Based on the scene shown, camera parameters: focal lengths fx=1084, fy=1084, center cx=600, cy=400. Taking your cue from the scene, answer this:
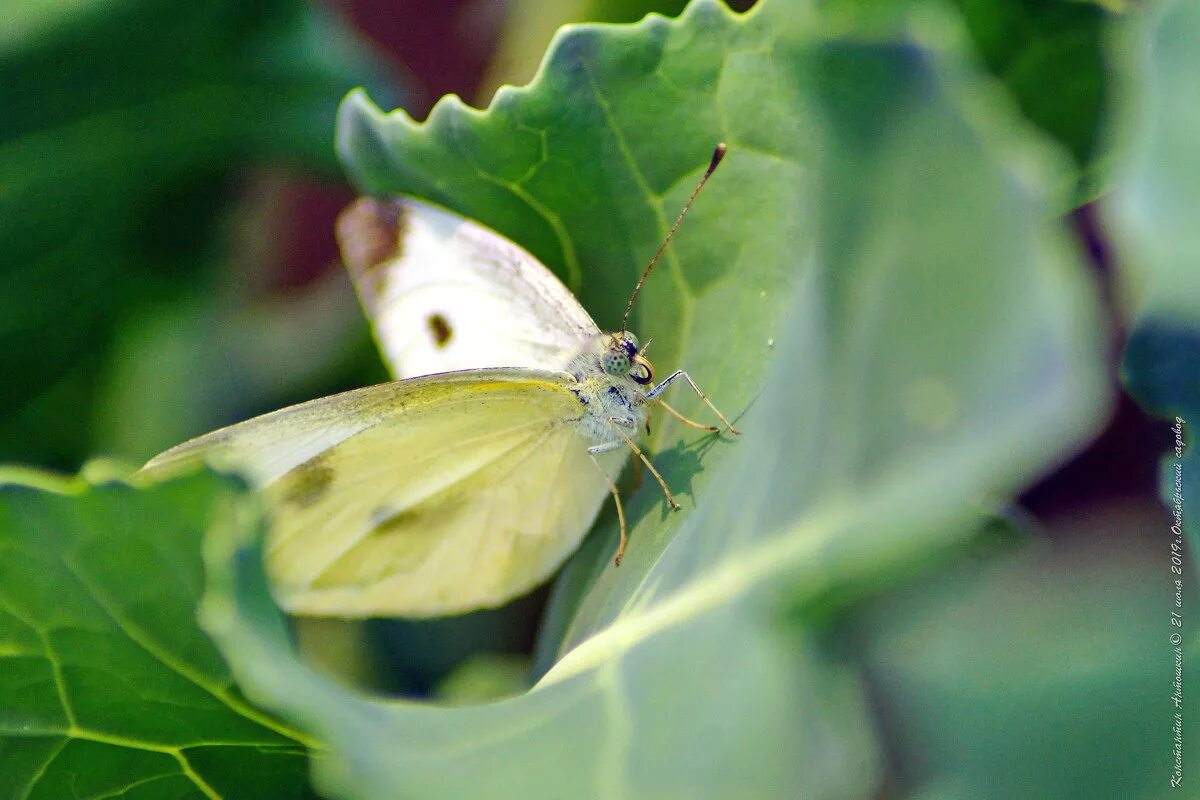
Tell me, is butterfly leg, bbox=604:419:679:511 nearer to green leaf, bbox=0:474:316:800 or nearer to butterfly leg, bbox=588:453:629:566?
butterfly leg, bbox=588:453:629:566

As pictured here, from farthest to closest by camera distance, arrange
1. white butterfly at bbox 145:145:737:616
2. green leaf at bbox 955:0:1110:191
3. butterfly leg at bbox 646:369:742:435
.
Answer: white butterfly at bbox 145:145:737:616, green leaf at bbox 955:0:1110:191, butterfly leg at bbox 646:369:742:435

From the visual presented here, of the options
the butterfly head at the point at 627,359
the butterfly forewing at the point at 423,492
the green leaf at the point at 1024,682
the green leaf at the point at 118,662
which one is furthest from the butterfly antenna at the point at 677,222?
the green leaf at the point at 118,662

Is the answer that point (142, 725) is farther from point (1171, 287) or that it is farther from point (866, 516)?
point (1171, 287)

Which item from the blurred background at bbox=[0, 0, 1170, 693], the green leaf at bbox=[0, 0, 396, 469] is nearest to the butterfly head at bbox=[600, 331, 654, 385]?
the blurred background at bbox=[0, 0, 1170, 693]

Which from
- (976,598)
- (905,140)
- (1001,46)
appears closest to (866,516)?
(905,140)

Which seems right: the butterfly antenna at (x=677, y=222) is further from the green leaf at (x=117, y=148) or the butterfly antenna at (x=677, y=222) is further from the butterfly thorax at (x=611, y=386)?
the green leaf at (x=117, y=148)

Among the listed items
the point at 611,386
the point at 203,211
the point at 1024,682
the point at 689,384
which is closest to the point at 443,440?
the point at 611,386
